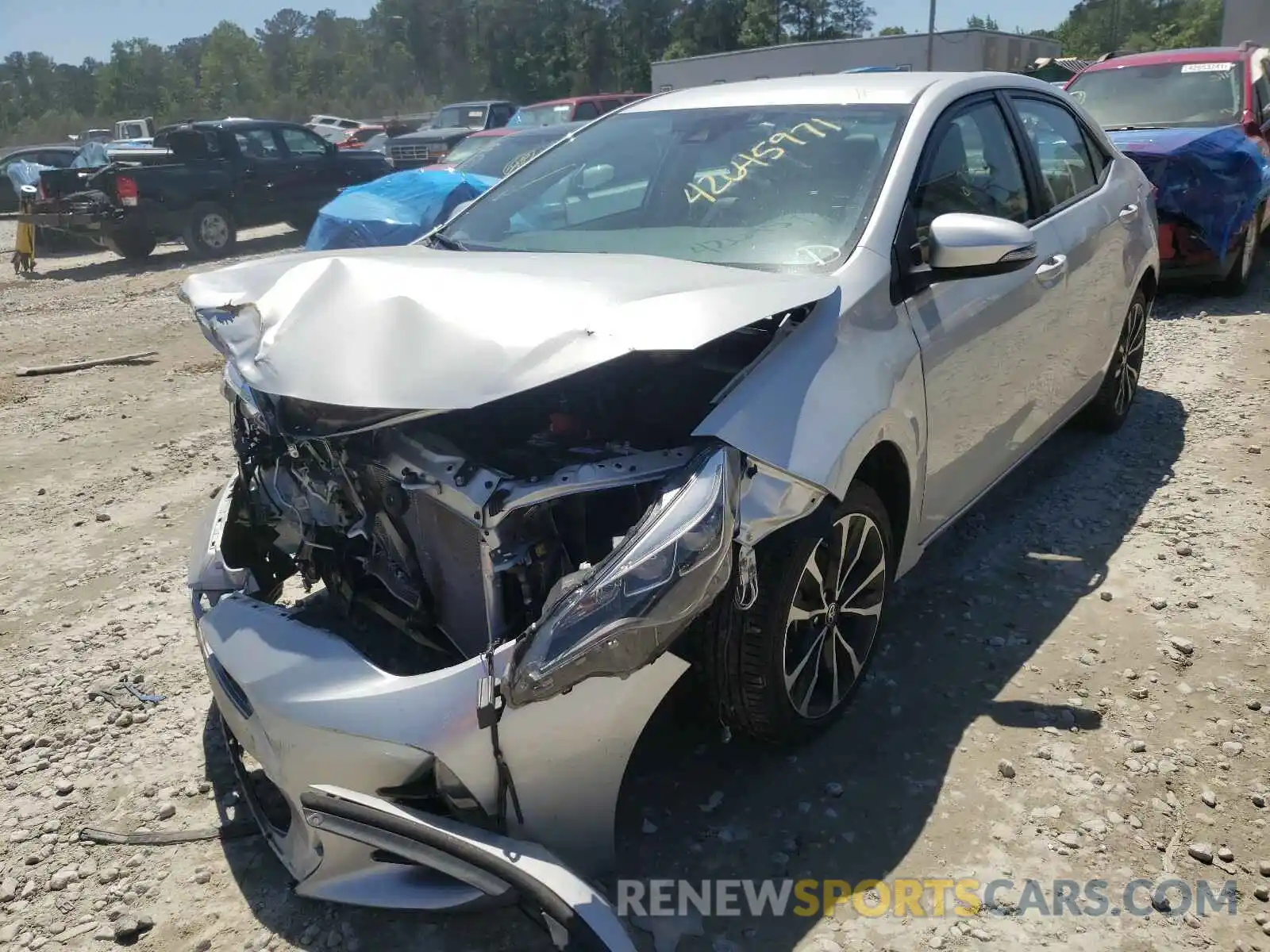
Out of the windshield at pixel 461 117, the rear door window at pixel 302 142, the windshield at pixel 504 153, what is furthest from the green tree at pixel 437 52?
the windshield at pixel 504 153

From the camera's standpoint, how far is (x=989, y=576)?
12.9 ft

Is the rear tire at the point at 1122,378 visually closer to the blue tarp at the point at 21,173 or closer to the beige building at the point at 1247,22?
the blue tarp at the point at 21,173

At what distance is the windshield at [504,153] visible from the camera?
949 centimetres

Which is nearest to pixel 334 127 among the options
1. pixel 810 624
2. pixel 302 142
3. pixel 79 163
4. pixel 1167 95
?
pixel 79 163

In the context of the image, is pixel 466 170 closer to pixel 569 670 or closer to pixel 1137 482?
pixel 1137 482

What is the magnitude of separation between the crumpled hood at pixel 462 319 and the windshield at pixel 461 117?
17961 millimetres

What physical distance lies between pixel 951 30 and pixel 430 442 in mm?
29376

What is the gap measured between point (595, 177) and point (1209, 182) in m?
5.63

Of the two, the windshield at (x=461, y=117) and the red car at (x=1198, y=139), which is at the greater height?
the windshield at (x=461, y=117)

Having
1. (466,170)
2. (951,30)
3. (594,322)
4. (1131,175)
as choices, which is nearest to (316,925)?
(594,322)

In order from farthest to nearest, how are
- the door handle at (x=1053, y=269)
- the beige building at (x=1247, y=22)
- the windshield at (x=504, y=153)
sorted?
the beige building at (x=1247, y=22) → the windshield at (x=504, y=153) → the door handle at (x=1053, y=269)

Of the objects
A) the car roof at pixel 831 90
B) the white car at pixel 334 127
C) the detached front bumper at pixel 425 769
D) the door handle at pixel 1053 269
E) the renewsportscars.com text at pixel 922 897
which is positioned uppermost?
the white car at pixel 334 127

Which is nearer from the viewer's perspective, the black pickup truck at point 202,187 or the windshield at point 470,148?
the windshield at point 470,148

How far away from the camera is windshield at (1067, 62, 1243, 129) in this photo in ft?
27.7
